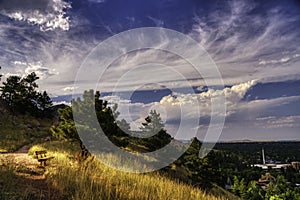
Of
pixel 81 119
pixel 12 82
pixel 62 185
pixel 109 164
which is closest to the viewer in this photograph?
pixel 62 185

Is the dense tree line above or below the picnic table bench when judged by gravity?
above

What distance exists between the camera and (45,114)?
4691 cm

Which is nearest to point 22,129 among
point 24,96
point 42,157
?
point 24,96

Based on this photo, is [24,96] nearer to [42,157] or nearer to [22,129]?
[22,129]

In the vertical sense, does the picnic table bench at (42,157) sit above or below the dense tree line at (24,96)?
below

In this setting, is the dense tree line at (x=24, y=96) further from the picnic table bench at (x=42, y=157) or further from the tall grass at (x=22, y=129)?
the picnic table bench at (x=42, y=157)

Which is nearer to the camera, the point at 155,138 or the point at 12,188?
the point at 12,188

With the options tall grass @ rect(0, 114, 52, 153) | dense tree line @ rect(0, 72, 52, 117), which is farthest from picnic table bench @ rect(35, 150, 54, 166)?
dense tree line @ rect(0, 72, 52, 117)

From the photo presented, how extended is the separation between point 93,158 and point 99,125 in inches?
103

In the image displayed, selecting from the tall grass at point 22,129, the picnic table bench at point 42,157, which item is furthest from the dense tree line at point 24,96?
the picnic table bench at point 42,157

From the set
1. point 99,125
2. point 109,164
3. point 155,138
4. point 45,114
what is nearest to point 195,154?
point 155,138

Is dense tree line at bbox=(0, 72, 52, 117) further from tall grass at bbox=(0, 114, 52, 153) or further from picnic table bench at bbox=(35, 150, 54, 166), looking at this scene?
picnic table bench at bbox=(35, 150, 54, 166)

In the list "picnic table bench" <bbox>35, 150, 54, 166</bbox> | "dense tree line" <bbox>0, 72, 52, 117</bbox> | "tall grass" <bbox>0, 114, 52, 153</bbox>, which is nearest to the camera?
"picnic table bench" <bbox>35, 150, 54, 166</bbox>

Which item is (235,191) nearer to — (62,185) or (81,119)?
(81,119)
